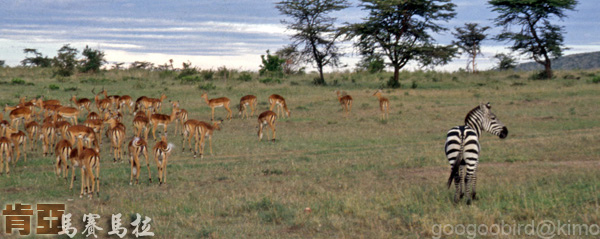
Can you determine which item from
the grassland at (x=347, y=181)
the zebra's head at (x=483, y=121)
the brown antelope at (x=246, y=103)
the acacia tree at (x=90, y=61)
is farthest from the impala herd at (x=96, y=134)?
the acacia tree at (x=90, y=61)

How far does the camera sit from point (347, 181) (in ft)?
33.7

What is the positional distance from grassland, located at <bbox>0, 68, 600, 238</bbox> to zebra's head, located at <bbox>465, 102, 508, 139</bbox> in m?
0.88

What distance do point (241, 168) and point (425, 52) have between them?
2488 centimetres

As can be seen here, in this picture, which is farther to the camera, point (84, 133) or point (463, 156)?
point (84, 133)

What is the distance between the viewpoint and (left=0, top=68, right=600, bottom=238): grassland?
292 inches

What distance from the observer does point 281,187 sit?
983 cm

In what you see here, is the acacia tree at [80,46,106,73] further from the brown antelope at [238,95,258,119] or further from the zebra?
the zebra

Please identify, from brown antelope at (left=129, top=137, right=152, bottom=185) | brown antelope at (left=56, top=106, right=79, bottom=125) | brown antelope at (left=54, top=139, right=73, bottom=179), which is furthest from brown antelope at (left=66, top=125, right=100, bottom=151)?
brown antelope at (left=56, top=106, right=79, bottom=125)

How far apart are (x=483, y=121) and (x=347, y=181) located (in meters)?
2.61

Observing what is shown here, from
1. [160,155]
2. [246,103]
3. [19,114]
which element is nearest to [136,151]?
[160,155]

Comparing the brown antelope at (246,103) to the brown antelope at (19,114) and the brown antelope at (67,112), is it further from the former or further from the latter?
the brown antelope at (19,114)

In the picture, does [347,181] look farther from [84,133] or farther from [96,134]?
[96,134]

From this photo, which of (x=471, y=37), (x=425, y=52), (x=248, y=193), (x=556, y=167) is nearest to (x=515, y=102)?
(x=425, y=52)

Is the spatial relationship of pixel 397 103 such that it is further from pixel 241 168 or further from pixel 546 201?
pixel 546 201
